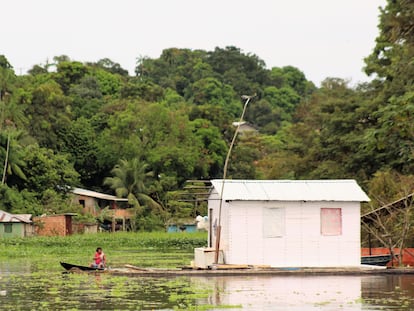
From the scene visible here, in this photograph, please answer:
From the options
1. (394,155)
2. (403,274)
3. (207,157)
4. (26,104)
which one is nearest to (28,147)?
(26,104)

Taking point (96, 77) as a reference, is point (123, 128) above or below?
below

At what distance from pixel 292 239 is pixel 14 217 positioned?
29799 mm

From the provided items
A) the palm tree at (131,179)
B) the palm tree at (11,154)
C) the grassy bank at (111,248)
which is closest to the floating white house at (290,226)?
the grassy bank at (111,248)

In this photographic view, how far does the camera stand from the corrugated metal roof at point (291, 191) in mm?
28094

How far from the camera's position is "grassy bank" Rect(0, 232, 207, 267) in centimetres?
3753

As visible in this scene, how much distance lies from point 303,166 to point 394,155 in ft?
26.0

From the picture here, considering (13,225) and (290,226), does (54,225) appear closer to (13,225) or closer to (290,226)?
(13,225)

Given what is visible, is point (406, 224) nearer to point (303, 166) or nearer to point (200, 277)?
point (200, 277)

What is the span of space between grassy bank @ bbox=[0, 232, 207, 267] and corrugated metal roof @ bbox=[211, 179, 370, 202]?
618 cm

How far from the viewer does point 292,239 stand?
92.1 ft

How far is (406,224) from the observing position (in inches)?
1091

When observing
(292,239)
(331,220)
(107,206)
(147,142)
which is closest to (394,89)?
(331,220)

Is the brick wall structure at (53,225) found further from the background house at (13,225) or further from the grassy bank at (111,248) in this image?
the grassy bank at (111,248)

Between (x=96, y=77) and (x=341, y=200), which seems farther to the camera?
(x=96, y=77)
